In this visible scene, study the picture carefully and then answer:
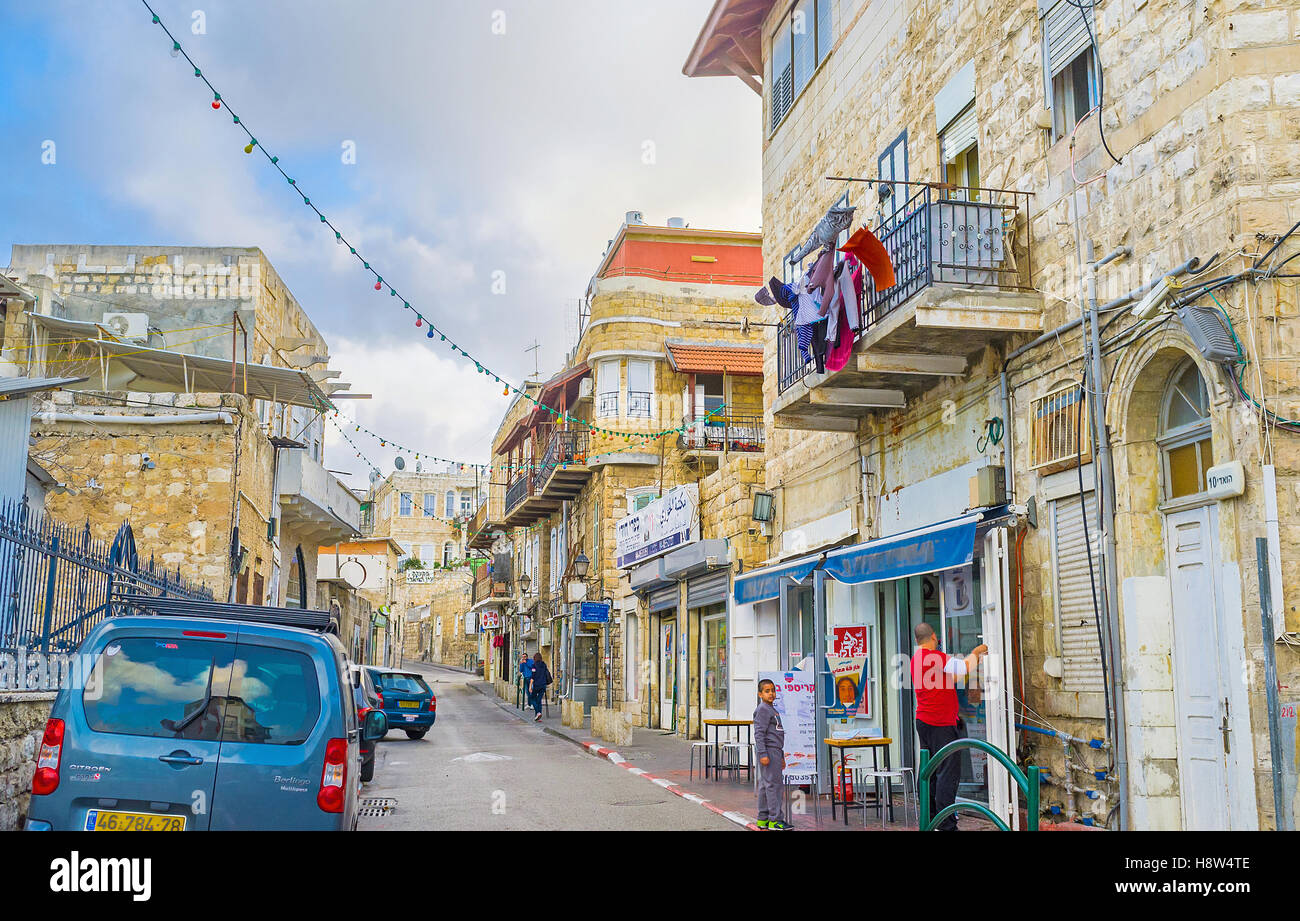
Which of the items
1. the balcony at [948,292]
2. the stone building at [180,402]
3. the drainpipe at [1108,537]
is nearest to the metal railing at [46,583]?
the balcony at [948,292]

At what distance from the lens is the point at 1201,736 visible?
8625 mm

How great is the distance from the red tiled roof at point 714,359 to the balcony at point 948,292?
56.2ft

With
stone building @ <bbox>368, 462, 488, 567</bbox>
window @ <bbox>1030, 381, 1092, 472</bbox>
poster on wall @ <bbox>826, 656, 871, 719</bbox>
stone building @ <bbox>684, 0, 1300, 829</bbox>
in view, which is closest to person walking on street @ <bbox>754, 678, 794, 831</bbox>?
stone building @ <bbox>684, 0, 1300, 829</bbox>

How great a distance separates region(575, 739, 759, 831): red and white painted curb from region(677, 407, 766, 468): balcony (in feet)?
33.1

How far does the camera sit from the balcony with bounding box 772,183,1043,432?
10883mm

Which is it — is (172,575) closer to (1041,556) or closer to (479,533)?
(1041,556)

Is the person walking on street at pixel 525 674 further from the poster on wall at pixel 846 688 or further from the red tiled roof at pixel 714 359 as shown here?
the poster on wall at pixel 846 688

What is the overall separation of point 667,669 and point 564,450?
8971mm

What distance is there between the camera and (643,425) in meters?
31.0

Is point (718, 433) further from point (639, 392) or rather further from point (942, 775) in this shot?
point (942, 775)

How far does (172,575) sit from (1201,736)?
16858 millimetres

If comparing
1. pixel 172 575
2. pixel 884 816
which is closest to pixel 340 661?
pixel 884 816

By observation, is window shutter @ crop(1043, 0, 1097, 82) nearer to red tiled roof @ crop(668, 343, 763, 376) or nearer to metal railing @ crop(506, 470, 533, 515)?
red tiled roof @ crop(668, 343, 763, 376)

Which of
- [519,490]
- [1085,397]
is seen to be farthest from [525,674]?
[1085,397]
